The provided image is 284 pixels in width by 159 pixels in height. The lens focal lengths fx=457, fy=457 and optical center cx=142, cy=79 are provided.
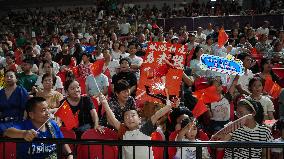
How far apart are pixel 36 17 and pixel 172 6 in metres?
8.26

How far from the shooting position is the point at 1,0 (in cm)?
3166

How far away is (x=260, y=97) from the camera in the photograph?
253 inches

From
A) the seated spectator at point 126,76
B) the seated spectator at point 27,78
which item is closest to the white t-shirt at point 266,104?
the seated spectator at point 126,76

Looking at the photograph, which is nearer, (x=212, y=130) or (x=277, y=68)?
(x=212, y=130)

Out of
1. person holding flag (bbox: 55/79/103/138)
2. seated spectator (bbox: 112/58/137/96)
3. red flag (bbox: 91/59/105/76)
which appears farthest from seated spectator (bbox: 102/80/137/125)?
red flag (bbox: 91/59/105/76)

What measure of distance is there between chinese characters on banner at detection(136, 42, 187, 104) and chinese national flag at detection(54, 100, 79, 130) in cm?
94

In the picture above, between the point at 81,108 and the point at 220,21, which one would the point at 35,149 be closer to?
the point at 81,108

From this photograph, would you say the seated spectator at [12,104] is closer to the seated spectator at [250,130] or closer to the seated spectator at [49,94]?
the seated spectator at [49,94]

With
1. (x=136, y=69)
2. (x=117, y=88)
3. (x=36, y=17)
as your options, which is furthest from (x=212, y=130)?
(x=36, y=17)

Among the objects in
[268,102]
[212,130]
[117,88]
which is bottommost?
[212,130]

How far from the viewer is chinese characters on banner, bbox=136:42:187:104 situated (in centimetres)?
567

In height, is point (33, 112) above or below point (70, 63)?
above

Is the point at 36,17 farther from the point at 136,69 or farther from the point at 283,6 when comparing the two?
the point at 136,69

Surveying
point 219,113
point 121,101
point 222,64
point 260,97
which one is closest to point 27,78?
point 121,101
